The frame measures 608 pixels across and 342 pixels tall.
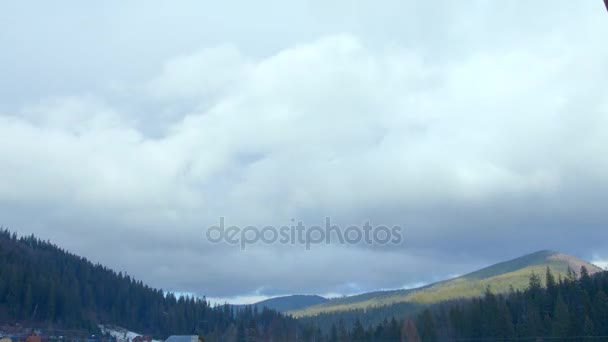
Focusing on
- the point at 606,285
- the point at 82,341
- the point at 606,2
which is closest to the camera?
the point at 606,2

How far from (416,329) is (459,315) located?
1326cm

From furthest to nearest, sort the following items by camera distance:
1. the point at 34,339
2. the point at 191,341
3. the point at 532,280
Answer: the point at 532,280, the point at 191,341, the point at 34,339

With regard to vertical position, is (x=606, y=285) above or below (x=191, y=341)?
above

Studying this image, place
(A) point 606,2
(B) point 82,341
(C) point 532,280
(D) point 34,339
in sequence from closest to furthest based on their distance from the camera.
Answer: (A) point 606,2, (D) point 34,339, (B) point 82,341, (C) point 532,280

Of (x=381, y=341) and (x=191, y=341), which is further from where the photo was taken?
(x=381, y=341)

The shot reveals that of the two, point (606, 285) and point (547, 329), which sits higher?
point (606, 285)

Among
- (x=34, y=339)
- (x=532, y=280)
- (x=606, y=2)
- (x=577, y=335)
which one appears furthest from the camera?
(x=532, y=280)

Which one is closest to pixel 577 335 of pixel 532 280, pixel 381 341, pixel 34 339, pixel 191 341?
pixel 532 280

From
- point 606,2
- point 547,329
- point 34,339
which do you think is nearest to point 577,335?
point 547,329

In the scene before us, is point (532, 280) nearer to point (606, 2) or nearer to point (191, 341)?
point (191, 341)

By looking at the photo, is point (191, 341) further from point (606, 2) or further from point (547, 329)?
point (606, 2)

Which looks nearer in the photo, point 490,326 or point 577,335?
point 577,335

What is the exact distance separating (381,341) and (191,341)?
8599 cm

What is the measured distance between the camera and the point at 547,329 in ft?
502
